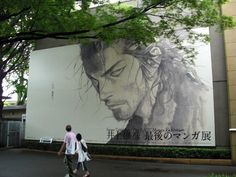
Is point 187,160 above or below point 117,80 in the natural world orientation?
below

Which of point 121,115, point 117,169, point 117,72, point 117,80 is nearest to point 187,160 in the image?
point 117,169

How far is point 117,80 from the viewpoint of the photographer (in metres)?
21.3

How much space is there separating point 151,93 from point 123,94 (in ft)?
5.75

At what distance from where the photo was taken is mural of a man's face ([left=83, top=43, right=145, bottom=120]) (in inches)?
811

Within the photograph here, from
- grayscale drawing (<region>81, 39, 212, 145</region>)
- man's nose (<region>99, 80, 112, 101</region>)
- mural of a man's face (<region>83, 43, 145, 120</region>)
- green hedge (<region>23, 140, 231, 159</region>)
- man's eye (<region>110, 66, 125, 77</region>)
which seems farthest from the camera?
man's nose (<region>99, 80, 112, 101</region>)

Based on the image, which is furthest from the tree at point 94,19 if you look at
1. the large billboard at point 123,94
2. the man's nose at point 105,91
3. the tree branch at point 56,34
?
the man's nose at point 105,91

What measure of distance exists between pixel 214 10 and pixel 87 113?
10600 millimetres

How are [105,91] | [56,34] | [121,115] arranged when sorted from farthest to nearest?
[105,91]
[121,115]
[56,34]

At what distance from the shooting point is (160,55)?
66.8ft

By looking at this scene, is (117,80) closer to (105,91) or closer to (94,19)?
(105,91)

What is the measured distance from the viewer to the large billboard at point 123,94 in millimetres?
18953

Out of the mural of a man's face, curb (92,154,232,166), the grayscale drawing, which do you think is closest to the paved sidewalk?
curb (92,154,232,166)

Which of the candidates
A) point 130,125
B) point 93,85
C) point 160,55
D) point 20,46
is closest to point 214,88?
point 160,55

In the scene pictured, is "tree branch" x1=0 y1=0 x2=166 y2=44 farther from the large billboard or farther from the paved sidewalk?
the large billboard
